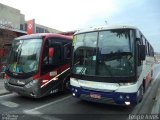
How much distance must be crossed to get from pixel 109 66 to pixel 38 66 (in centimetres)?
289

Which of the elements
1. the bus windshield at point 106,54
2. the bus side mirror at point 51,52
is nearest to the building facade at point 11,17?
the bus side mirror at point 51,52

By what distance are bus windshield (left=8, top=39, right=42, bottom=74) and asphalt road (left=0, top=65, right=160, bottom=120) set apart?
53.7 inches

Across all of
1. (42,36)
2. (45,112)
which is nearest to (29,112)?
(45,112)

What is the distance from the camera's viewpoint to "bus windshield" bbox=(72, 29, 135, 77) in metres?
6.88

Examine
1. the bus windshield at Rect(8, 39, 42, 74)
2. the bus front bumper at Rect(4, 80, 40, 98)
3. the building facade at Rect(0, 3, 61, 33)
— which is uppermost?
the building facade at Rect(0, 3, 61, 33)

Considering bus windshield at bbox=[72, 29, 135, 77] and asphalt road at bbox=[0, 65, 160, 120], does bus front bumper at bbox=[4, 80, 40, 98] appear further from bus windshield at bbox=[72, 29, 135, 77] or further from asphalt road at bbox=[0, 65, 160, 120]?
bus windshield at bbox=[72, 29, 135, 77]

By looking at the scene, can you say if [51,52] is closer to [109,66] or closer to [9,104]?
[9,104]

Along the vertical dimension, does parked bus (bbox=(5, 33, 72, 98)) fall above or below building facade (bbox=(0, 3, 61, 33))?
below

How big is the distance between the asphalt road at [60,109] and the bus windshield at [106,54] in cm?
138

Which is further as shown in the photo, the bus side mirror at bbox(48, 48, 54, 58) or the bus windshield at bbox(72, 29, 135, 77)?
the bus side mirror at bbox(48, 48, 54, 58)

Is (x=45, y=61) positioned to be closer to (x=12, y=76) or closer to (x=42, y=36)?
(x=42, y=36)

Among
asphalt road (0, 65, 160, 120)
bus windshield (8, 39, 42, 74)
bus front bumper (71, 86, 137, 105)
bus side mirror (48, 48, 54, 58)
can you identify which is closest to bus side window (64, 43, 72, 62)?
bus side mirror (48, 48, 54, 58)

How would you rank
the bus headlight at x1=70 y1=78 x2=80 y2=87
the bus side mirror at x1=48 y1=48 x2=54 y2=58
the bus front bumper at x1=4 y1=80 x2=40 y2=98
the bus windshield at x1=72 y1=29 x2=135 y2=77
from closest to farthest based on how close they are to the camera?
the bus windshield at x1=72 y1=29 x2=135 y2=77, the bus headlight at x1=70 y1=78 x2=80 y2=87, the bus front bumper at x1=4 y1=80 x2=40 y2=98, the bus side mirror at x1=48 y1=48 x2=54 y2=58

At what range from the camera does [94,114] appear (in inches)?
283
